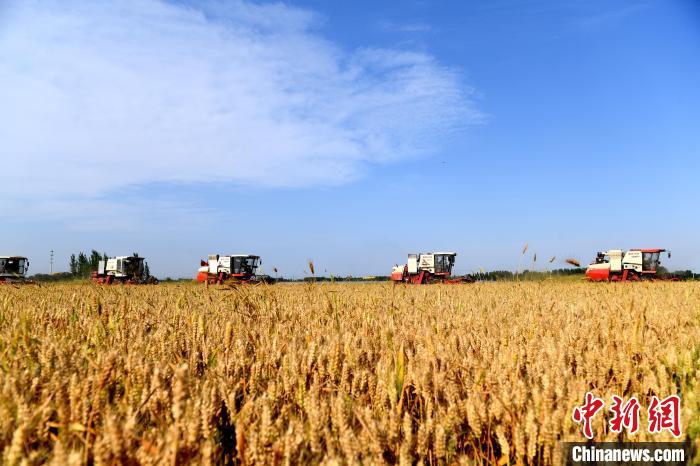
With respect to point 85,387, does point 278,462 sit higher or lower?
lower

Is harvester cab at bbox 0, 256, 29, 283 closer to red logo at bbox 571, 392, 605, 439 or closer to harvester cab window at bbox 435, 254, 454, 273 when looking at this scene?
harvester cab window at bbox 435, 254, 454, 273

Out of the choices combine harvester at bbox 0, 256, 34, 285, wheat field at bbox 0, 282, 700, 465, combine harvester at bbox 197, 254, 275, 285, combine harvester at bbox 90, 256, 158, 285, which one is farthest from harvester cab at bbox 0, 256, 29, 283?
wheat field at bbox 0, 282, 700, 465

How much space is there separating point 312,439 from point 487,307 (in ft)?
13.3

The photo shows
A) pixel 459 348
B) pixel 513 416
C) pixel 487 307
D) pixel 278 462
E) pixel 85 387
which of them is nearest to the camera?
pixel 278 462

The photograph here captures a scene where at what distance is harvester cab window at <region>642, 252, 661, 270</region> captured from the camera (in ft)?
86.0

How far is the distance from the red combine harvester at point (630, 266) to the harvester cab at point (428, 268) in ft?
25.7

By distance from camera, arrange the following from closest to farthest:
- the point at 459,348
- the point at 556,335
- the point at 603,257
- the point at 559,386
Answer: the point at 559,386 < the point at 459,348 < the point at 556,335 < the point at 603,257

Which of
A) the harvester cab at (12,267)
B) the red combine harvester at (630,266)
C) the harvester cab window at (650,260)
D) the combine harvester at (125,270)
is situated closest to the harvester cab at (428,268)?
the red combine harvester at (630,266)

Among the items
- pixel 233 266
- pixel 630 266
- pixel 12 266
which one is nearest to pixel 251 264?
pixel 233 266

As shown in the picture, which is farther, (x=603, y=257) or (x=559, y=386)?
(x=603, y=257)

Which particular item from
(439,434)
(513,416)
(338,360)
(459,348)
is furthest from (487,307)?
(439,434)

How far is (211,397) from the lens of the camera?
1.56 m

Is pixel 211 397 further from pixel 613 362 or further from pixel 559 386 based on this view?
pixel 613 362

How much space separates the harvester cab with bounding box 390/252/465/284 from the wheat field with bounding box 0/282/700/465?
26.4m
